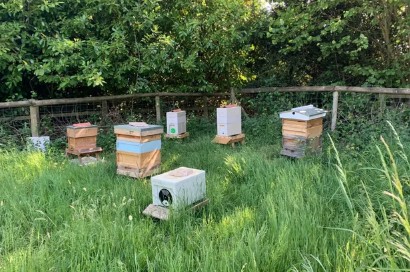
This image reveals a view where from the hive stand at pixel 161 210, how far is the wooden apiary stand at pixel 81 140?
274 cm

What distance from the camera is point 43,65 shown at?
6.33 metres

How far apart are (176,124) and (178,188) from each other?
3.70 m

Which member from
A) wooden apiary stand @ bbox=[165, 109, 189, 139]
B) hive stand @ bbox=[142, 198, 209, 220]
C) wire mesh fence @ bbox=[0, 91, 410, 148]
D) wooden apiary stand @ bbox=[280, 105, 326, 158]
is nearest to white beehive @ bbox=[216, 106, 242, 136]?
wooden apiary stand @ bbox=[165, 109, 189, 139]

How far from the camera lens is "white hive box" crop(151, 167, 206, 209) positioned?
320 cm

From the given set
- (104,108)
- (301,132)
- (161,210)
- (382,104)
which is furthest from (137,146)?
(382,104)

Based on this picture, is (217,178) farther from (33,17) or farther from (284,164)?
(33,17)

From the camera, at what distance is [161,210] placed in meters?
3.22

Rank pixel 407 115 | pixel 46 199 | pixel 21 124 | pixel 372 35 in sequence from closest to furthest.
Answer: pixel 46 199 → pixel 407 115 → pixel 21 124 → pixel 372 35

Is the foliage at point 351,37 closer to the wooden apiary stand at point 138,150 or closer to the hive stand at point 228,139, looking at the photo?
the hive stand at point 228,139

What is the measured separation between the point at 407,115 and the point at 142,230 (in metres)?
5.23

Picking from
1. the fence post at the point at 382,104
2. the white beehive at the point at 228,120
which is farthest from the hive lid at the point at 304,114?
the fence post at the point at 382,104

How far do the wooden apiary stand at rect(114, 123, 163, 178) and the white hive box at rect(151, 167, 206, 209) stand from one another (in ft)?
4.22

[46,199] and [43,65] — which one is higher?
[43,65]

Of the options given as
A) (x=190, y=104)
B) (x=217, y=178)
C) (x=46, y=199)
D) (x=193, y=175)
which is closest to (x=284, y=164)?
(x=217, y=178)
